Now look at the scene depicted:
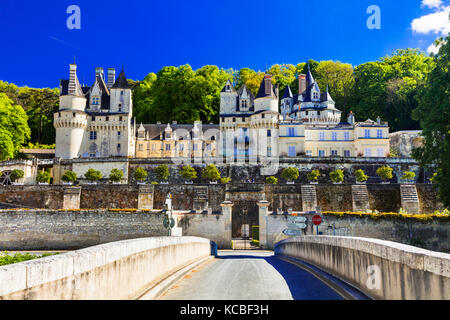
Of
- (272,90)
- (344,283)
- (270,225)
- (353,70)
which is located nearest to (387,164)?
(272,90)

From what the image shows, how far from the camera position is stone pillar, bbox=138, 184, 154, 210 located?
49.6 metres

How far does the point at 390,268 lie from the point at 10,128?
66.9m

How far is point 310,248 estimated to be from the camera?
17781mm

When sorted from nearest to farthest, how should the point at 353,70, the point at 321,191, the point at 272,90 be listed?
the point at 321,191 < the point at 272,90 < the point at 353,70

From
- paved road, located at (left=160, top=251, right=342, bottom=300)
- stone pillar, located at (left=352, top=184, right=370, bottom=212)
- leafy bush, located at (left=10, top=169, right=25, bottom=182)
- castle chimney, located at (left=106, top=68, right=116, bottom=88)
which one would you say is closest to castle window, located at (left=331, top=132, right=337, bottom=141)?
stone pillar, located at (left=352, top=184, right=370, bottom=212)

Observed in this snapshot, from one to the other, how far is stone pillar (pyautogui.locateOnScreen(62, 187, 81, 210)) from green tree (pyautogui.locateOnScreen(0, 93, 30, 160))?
1699cm

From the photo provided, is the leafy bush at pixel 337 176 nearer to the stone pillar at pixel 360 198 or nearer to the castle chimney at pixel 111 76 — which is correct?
the stone pillar at pixel 360 198

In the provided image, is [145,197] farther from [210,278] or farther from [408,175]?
[210,278]

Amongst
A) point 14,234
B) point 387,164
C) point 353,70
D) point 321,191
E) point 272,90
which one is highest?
point 353,70

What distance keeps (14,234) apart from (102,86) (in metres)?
34.6

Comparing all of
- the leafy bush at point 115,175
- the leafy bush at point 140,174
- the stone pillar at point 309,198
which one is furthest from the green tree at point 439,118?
the leafy bush at point 115,175

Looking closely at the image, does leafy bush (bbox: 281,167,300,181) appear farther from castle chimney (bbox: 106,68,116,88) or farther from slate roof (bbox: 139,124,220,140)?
castle chimney (bbox: 106,68,116,88)

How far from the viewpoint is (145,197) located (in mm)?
49969
